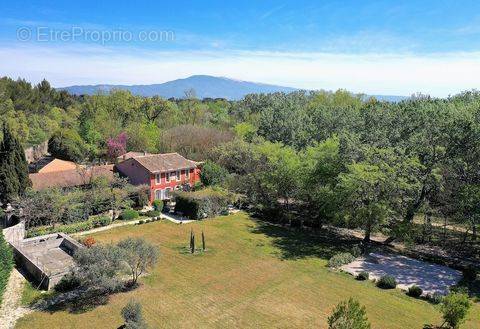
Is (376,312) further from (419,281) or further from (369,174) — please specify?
(369,174)

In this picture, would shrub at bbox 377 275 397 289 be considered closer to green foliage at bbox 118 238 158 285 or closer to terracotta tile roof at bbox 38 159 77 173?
green foliage at bbox 118 238 158 285

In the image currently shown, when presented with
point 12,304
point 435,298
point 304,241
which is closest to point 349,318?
point 435,298

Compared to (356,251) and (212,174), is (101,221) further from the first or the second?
(356,251)

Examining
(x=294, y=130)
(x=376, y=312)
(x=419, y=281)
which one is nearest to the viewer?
(x=376, y=312)

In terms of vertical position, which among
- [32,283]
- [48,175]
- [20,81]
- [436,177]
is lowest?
[32,283]

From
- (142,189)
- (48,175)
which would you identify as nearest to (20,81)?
(48,175)

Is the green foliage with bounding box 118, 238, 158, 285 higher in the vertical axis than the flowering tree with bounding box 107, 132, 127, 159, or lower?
lower

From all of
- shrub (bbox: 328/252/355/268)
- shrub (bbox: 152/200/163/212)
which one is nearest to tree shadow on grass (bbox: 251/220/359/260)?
shrub (bbox: 328/252/355/268)
